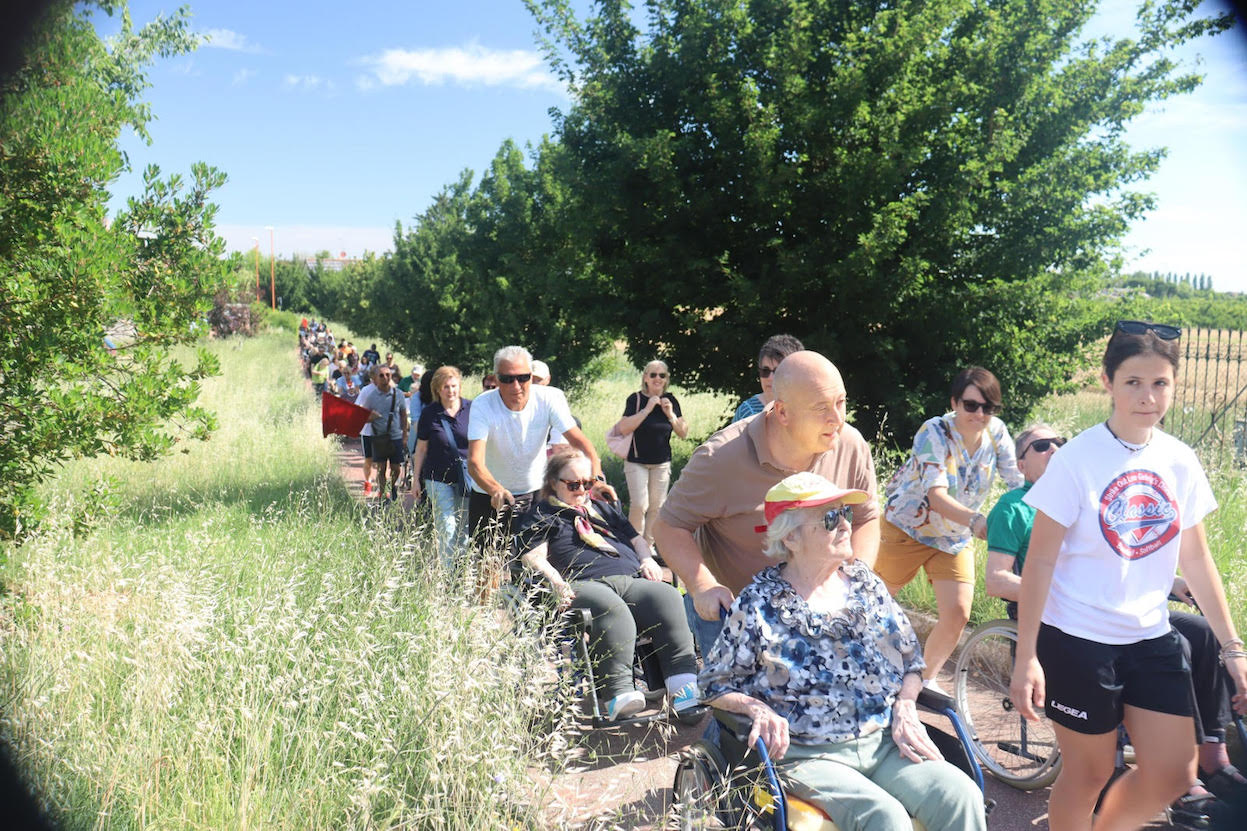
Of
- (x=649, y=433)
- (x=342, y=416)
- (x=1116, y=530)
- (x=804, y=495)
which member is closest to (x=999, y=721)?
(x=1116, y=530)

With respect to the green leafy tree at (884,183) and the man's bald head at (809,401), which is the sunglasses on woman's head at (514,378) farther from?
the green leafy tree at (884,183)

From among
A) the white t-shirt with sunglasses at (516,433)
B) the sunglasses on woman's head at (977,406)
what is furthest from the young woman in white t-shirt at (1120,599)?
the white t-shirt with sunglasses at (516,433)

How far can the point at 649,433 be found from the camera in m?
8.77

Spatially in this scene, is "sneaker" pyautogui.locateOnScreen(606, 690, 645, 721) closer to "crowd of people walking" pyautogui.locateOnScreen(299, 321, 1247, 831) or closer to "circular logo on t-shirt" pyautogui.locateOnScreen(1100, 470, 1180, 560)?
"crowd of people walking" pyautogui.locateOnScreen(299, 321, 1247, 831)

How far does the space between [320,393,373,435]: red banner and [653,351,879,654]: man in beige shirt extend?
875cm

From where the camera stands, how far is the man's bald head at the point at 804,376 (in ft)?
11.2

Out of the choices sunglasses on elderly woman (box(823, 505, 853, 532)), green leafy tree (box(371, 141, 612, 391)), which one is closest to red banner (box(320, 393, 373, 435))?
green leafy tree (box(371, 141, 612, 391))

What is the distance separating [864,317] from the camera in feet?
35.7

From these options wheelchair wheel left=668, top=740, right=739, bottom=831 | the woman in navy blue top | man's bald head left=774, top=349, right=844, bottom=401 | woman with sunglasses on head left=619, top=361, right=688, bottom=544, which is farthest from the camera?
woman with sunglasses on head left=619, top=361, right=688, bottom=544

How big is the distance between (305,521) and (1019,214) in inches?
329

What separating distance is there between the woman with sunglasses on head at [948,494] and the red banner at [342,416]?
8.19m

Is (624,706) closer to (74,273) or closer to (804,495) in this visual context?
(804,495)

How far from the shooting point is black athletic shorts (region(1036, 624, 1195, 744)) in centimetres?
310

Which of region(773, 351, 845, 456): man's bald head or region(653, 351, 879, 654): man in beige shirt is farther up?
region(773, 351, 845, 456): man's bald head
